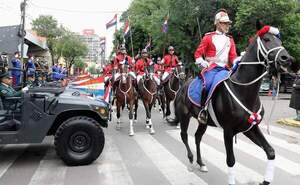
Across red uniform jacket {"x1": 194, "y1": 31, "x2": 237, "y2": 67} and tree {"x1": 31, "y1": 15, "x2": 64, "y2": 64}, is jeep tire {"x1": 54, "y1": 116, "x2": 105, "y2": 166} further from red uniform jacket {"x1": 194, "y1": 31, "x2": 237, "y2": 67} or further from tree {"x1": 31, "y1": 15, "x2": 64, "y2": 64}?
tree {"x1": 31, "y1": 15, "x2": 64, "y2": 64}

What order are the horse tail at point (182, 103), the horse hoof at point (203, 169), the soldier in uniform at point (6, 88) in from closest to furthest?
the horse hoof at point (203, 169) < the horse tail at point (182, 103) < the soldier in uniform at point (6, 88)

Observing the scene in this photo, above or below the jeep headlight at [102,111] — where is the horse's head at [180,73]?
above

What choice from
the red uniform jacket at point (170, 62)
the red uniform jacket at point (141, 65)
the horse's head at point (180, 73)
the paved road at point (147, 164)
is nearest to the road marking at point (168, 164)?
the paved road at point (147, 164)

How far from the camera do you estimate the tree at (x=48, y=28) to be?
196 ft

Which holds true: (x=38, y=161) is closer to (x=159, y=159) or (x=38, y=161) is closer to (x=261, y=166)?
(x=159, y=159)

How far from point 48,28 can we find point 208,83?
191ft

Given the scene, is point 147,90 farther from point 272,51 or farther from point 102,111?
point 272,51

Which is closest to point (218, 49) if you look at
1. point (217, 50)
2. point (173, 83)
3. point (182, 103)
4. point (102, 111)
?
point (217, 50)

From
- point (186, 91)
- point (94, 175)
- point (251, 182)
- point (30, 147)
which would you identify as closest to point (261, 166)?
point (251, 182)

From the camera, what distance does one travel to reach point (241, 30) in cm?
3073

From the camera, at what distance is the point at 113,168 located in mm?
7090

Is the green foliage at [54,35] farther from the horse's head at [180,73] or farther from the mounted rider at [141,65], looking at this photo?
the horse's head at [180,73]

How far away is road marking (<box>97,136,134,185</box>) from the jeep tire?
0.33m

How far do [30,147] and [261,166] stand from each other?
213 inches
